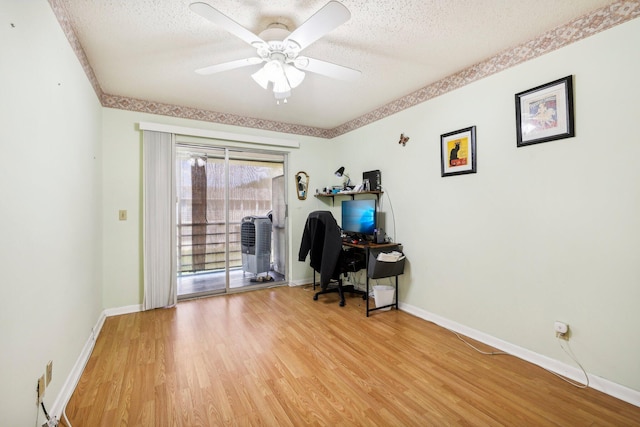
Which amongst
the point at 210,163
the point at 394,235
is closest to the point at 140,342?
the point at 210,163

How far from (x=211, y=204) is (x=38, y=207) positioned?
96.4 inches

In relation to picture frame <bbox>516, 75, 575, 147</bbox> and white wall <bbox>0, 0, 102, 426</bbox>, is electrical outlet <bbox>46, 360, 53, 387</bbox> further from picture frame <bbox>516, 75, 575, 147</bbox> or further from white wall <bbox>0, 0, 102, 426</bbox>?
picture frame <bbox>516, 75, 575, 147</bbox>

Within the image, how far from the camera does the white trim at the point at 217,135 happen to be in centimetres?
318

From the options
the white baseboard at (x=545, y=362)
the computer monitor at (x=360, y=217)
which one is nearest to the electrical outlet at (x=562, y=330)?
the white baseboard at (x=545, y=362)

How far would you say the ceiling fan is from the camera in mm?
1416

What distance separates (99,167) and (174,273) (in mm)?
1412

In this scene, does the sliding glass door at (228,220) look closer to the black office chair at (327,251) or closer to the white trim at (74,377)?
the black office chair at (327,251)

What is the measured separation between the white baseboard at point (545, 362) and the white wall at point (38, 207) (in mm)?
2981

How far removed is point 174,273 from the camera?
335cm

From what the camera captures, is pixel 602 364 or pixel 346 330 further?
pixel 346 330

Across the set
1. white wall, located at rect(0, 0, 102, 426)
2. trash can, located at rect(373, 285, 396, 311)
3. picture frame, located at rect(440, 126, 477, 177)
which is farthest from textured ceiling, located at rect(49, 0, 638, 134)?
trash can, located at rect(373, 285, 396, 311)

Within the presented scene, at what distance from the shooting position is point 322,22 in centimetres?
146

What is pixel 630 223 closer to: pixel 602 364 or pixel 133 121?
pixel 602 364

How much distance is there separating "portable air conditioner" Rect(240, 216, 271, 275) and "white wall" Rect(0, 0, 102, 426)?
210 centimetres
